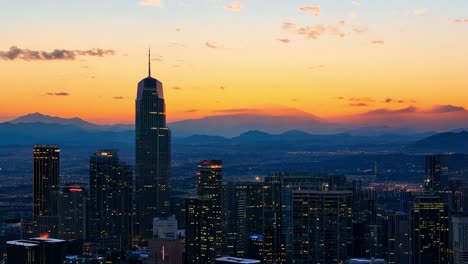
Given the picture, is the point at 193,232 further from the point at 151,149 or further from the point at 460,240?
the point at 151,149

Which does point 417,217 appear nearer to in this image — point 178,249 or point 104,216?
point 178,249

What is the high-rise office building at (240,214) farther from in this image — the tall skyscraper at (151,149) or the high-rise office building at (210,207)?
the tall skyscraper at (151,149)

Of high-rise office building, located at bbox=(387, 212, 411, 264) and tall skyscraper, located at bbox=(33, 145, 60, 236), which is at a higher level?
tall skyscraper, located at bbox=(33, 145, 60, 236)

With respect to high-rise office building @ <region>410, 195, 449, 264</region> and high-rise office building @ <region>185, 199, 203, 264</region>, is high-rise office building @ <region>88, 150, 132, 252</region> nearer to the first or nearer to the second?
high-rise office building @ <region>185, 199, 203, 264</region>

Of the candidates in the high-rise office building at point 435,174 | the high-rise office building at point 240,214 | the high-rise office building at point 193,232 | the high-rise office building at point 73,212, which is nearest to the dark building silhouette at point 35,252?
the high-rise office building at point 193,232

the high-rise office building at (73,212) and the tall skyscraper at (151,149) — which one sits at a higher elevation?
the tall skyscraper at (151,149)

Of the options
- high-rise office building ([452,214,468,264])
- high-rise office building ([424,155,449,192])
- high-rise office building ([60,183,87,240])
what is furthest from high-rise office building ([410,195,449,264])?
high-rise office building ([60,183,87,240])

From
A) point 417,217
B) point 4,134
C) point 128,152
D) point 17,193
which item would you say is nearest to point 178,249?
point 417,217
